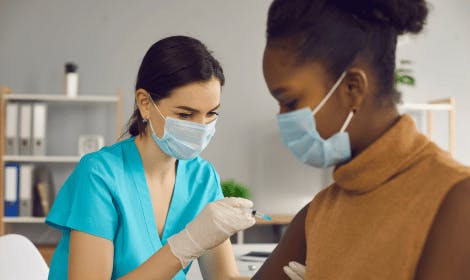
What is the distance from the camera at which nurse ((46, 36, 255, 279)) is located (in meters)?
1.33

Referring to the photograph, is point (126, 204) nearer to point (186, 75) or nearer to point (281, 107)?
point (186, 75)

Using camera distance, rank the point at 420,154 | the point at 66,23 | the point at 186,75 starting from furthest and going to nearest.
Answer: the point at 66,23
the point at 186,75
the point at 420,154

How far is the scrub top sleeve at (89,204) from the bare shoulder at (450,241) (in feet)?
2.86

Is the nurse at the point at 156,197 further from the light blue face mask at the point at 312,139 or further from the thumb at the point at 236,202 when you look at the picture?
the light blue face mask at the point at 312,139

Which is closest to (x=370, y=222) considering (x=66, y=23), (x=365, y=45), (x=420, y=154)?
(x=420, y=154)

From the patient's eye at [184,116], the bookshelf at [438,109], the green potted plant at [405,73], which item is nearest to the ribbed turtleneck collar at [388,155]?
the patient's eye at [184,116]

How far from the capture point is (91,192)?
4.62 feet

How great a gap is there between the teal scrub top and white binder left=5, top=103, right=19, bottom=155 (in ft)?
7.23

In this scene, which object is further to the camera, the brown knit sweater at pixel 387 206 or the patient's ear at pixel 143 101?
the patient's ear at pixel 143 101

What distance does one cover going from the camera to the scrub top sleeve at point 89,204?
1.38 metres

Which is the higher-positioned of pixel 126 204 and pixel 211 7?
pixel 211 7

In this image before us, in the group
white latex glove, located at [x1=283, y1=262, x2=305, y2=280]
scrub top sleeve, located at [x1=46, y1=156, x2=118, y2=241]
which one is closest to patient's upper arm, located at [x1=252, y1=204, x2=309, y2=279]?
white latex glove, located at [x1=283, y1=262, x2=305, y2=280]

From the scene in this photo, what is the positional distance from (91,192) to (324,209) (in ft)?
2.34

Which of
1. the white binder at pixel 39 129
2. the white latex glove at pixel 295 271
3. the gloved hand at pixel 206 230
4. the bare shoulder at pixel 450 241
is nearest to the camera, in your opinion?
the bare shoulder at pixel 450 241
